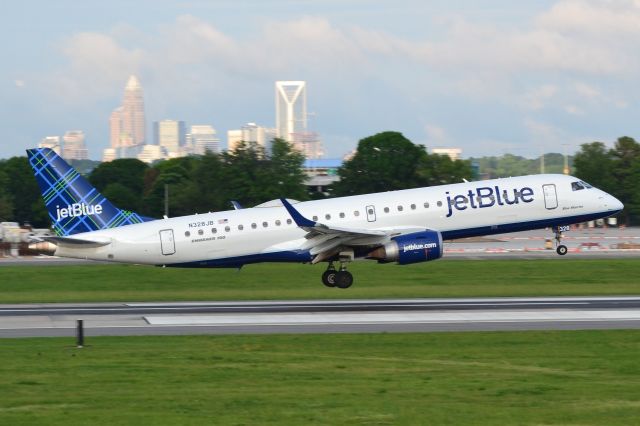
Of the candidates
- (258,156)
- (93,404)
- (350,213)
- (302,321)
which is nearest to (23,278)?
(350,213)

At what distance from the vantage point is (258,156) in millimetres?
132000

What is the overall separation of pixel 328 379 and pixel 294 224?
21.4 metres

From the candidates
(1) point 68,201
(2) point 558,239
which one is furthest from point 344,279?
(1) point 68,201

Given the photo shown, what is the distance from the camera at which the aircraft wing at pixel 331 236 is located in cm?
4178

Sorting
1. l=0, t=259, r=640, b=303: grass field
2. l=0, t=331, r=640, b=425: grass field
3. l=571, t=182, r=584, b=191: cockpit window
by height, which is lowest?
l=0, t=331, r=640, b=425: grass field

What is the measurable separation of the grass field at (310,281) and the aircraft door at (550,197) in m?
3.89

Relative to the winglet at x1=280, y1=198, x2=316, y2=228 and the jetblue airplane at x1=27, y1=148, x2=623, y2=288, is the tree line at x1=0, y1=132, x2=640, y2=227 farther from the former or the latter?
the winglet at x1=280, y1=198, x2=316, y2=228

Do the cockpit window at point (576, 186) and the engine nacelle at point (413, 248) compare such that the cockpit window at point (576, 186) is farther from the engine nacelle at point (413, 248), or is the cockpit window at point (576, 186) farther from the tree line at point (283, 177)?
the tree line at point (283, 177)

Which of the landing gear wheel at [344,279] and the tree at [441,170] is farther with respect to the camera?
the tree at [441,170]

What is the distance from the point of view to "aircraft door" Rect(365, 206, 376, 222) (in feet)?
146

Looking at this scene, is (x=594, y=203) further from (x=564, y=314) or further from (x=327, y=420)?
(x=327, y=420)

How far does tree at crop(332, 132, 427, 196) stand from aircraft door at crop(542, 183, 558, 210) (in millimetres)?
84329

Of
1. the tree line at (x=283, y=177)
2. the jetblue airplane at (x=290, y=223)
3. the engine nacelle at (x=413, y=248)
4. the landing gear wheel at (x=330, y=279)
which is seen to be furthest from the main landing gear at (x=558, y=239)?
the tree line at (x=283, y=177)

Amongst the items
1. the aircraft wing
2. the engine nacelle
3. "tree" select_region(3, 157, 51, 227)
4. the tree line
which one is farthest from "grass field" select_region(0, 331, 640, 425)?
"tree" select_region(3, 157, 51, 227)
